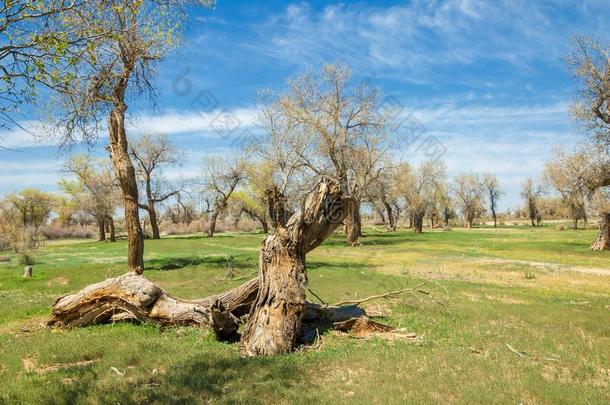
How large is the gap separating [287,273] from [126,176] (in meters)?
16.3

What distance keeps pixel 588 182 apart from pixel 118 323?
39354mm

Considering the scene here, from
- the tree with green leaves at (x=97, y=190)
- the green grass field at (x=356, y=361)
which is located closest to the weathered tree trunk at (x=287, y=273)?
the green grass field at (x=356, y=361)

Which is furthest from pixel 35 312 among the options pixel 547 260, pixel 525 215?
pixel 525 215

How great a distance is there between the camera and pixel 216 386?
23.6 ft

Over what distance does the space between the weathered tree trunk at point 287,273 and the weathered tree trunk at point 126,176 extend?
1536 centimetres

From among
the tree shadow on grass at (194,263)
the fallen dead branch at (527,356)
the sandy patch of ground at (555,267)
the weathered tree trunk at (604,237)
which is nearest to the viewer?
the fallen dead branch at (527,356)

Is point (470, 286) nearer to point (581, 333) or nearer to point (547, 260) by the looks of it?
point (581, 333)

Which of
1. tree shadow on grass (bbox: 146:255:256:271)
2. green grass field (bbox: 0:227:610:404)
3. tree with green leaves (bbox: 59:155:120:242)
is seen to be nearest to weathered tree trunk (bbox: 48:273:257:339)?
green grass field (bbox: 0:227:610:404)

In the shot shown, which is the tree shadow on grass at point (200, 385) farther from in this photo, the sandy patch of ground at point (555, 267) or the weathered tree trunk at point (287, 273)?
the sandy patch of ground at point (555, 267)

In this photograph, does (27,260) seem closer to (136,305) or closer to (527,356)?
(136,305)

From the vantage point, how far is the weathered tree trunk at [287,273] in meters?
9.55

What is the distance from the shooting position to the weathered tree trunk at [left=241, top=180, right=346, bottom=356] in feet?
31.3

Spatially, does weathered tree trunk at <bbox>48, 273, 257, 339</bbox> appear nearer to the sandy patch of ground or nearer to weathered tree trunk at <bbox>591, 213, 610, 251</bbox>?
the sandy patch of ground

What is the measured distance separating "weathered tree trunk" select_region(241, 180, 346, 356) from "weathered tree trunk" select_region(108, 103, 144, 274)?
15.4m
